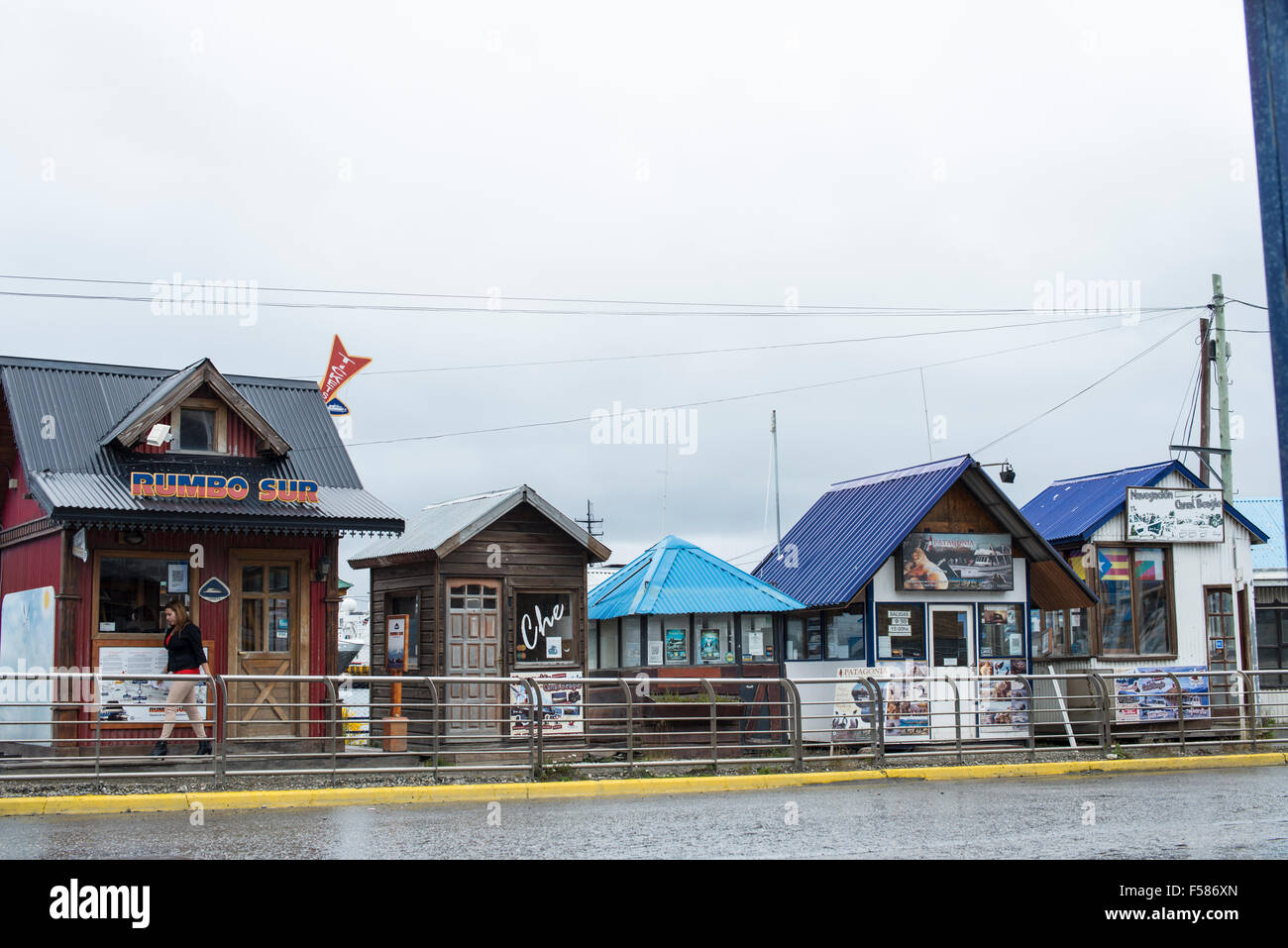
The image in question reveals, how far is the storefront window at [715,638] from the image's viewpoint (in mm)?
22938

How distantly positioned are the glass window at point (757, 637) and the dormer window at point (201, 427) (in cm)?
945

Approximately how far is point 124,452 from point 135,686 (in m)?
3.32

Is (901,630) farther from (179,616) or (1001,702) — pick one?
(179,616)

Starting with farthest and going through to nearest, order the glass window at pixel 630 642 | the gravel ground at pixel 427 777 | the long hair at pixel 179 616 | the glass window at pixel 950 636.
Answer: the glass window at pixel 630 642 < the glass window at pixel 950 636 < the long hair at pixel 179 616 < the gravel ground at pixel 427 777

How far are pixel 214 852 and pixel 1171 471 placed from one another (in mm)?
20597

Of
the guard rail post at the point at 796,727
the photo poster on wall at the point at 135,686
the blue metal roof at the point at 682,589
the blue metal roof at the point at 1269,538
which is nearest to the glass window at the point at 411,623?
the blue metal roof at the point at 682,589

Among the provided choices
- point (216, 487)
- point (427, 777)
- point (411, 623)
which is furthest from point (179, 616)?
point (411, 623)

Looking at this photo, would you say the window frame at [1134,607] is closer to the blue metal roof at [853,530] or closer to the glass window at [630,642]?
the blue metal roof at [853,530]

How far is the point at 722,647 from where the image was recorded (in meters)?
23.1

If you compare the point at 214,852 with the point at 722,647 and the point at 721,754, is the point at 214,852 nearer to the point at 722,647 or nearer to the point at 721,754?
the point at 721,754

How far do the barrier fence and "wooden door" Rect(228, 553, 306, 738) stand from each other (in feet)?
0.27

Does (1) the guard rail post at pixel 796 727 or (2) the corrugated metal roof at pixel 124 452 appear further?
(1) the guard rail post at pixel 796 727

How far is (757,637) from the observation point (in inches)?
927

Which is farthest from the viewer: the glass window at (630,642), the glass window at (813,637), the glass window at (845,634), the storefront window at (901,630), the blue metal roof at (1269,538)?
the blue metal roof at (1269,538)
